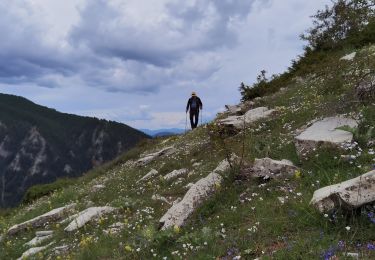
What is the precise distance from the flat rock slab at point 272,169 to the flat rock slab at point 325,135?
0.92 metres

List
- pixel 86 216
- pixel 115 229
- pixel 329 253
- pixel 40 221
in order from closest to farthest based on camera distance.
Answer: pixel 329 253 < pixel 115 229 < pixel 86 216 < pixel 40 221

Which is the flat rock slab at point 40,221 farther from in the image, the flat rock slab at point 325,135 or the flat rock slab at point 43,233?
the flat rock slab at point 325,135

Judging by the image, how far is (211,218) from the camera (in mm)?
9070

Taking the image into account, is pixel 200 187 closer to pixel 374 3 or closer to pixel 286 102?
pixel 374 3

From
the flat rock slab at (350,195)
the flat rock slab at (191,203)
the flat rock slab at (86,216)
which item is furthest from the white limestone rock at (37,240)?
the flat rock slab at (350,195)

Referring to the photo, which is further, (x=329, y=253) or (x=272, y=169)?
(x=272, y=169)

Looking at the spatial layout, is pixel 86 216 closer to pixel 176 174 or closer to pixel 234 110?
pixel 176 174

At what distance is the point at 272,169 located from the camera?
10.1 meters

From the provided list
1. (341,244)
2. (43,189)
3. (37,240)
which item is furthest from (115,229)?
(43,189)

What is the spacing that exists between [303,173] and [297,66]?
29316 millimetres

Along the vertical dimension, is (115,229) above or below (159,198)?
below

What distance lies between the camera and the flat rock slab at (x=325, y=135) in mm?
10477

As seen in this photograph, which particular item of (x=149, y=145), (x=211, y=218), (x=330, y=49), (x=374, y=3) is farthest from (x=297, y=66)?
(x=211, y=218)

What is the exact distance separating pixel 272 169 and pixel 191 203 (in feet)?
6.67
